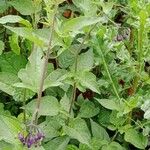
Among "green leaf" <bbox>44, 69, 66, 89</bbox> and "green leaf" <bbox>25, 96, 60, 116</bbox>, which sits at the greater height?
"green leaf" <bbox>44, 69, 66, 89</bbox>

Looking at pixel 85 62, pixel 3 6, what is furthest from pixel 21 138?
pixel 3 6

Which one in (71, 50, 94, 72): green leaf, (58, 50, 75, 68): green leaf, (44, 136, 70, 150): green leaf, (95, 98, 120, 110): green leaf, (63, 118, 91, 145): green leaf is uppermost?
(71, 50, 94, 72): green leaf

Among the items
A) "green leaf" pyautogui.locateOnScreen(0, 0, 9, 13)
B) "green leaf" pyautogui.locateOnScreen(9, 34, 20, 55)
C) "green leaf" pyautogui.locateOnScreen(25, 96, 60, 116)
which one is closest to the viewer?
"green leaf" pyautogui.locateOnScreen(25, 96, 60, 116)

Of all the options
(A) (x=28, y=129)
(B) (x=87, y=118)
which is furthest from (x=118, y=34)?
(A) (x=28, y=129)

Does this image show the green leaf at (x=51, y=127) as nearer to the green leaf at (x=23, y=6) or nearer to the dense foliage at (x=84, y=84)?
the dense foliage at (x=84, y=84)

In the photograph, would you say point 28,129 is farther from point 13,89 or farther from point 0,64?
point 0,64

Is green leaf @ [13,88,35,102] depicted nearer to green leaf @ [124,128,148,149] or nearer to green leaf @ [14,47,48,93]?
green leaf @ [14,47,48,93]

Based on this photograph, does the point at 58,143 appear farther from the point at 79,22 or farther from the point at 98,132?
the point at 79,22

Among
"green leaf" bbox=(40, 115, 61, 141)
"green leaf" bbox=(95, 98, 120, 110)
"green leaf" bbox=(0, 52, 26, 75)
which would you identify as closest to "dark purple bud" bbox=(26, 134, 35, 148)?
"green leaf" bbox=(40, 115, 61, 141)
